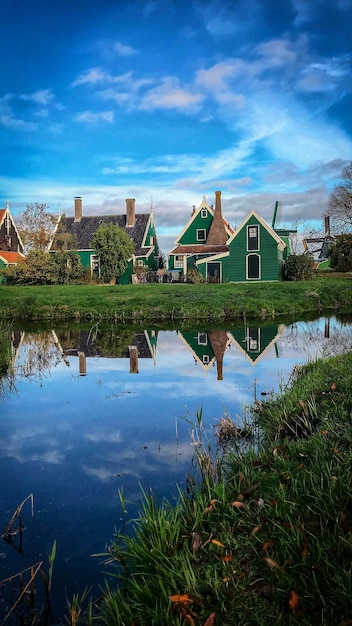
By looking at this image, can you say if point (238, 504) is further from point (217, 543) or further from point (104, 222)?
point (104, 222)

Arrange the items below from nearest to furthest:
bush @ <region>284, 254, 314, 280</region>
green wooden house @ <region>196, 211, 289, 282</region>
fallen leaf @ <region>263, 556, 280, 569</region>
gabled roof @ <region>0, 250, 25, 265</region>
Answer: fallen leaf @ <region>263, 556, 280, 569</region>
green wooden house @ <region>196, 211, 289, 282</region>
bush @ <region>284, 254, 314, 280</region>
gabled roof @ <region>0, 250, 25, 265</region>

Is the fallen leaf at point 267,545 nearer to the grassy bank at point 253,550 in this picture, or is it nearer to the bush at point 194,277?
the grassy bank at point 253,550

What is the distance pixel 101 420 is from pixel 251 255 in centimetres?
3498

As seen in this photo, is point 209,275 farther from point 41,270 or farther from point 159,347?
point 159,347

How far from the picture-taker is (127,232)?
5325 cm

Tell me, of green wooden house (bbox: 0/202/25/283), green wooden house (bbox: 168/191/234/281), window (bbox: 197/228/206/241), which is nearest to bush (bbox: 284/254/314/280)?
green wooden house (bbox: 168/191/234/281)

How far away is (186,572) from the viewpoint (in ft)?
11.0

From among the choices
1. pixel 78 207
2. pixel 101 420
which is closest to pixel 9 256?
pixel 78 207

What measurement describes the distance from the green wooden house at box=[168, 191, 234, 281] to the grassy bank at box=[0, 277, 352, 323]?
17.0 metres

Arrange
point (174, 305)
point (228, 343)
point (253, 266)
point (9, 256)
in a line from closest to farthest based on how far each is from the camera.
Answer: point (228, 343) → point (174, 305) → point (253, 266) → point (9, 256)

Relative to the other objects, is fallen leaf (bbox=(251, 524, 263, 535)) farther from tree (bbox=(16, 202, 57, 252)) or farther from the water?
tree (bbox=(16, 202, 57, 252))

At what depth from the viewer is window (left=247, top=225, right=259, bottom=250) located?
136ft

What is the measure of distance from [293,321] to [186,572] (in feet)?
64.5

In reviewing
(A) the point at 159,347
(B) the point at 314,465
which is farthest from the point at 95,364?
(B) the point at 314,465
